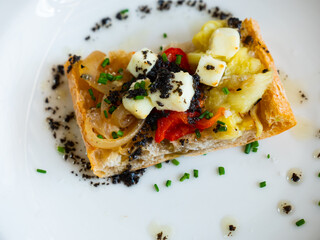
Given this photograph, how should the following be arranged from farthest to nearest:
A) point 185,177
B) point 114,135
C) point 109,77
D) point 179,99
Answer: point 185,177
point 109,77
point 114,135
point 179,99

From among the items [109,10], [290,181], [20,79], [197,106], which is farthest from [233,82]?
[20,79]

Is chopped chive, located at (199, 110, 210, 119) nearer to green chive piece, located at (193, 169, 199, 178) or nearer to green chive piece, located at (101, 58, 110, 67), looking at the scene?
green chive piece, located at (193, 169, 199, 178)

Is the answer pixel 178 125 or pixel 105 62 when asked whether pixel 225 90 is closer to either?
pixel 178 125

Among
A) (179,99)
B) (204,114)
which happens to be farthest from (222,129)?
(179,99)

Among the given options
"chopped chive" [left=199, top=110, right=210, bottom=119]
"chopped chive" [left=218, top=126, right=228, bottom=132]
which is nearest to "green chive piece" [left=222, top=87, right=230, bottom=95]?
"chopped chive" [left=199, top=110, right=210, bottom=119]

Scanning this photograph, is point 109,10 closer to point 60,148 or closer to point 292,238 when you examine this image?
point 60,148

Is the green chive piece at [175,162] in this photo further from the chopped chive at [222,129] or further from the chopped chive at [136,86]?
the chopped chive at [136,86]
